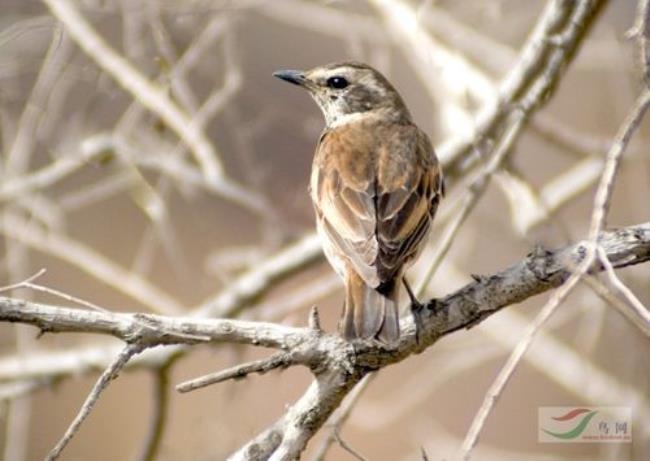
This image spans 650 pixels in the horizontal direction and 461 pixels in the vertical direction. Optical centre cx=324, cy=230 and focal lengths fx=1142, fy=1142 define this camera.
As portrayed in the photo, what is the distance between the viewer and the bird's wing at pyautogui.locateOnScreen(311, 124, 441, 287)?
4910 millimetres

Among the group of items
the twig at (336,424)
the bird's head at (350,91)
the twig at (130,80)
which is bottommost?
the twig at (336,424)

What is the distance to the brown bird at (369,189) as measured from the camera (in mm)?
4684

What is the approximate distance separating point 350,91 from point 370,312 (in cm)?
226

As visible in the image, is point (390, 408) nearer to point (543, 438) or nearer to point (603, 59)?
point (543, 438)

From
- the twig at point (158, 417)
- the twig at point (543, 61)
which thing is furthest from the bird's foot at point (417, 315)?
the twig at point (158, 417)

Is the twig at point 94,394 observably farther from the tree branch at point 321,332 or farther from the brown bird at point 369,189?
the brown bird at point 369,189

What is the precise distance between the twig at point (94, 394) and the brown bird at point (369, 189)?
0.90m

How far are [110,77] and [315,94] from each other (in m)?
1.38

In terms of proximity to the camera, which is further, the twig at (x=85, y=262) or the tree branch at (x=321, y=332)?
the twig at (x=85, y=262)

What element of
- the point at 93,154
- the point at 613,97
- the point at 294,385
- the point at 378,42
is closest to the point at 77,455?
the point at 294,385

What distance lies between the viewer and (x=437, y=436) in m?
8.59

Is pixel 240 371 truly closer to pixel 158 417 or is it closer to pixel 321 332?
pixel 321 332

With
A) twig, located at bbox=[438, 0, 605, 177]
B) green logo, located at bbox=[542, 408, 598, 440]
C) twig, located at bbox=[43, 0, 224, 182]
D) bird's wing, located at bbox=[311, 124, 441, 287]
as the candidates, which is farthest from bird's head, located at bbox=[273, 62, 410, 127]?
green logo, located at bbox=[542, 408, 598, 440]

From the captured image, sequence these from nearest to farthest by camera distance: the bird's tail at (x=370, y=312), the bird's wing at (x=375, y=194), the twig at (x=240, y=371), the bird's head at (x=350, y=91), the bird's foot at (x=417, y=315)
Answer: the twig at (x=240, y=371) → the bird's tail at (x=370, y=312) → the bird's foot at (x=417, y=315) → the bird's wing at (x=375, y=194) → the bird's head at (x=350, y=91)
